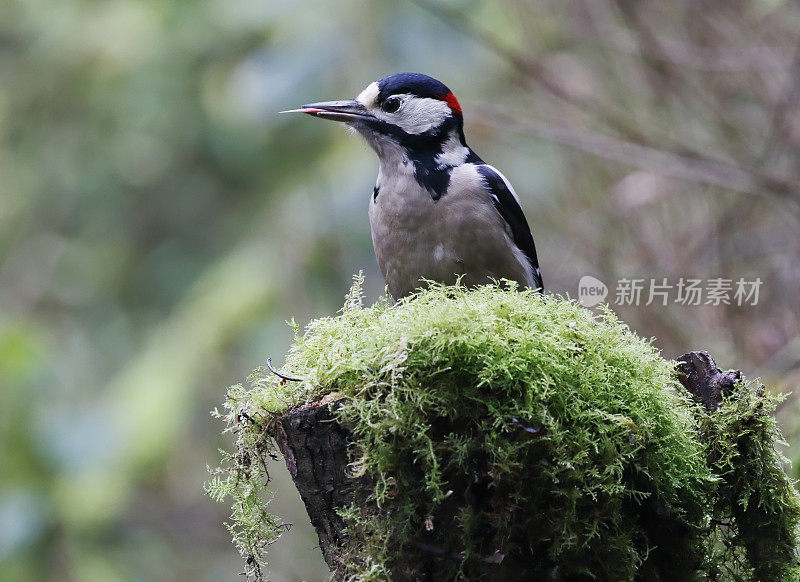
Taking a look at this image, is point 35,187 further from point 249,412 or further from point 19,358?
point 249,412

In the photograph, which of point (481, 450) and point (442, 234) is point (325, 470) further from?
point (442, 234)

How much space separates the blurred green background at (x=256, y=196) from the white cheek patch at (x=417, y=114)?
30.0 inches

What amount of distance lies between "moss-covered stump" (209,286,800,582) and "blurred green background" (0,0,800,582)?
2.19 feet

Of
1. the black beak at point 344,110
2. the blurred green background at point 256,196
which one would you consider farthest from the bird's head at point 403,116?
the blurred green background at point 256,196

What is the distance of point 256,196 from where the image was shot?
7.67 metres

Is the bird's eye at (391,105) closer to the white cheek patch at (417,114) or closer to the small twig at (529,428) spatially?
the white cheek patch at (417,114)

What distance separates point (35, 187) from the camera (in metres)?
8.44

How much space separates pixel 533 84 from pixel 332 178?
4.73 feet

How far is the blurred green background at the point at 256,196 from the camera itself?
4.77m

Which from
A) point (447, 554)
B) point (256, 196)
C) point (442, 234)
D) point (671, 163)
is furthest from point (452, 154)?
point (256, 196)

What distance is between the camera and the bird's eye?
12.8ft

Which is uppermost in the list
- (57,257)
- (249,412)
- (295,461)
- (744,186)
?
(57,257)

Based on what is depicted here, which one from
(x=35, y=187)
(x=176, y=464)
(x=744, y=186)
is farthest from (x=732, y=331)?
(x=35, y=187)

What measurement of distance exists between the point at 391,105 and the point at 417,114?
0.12 meters
